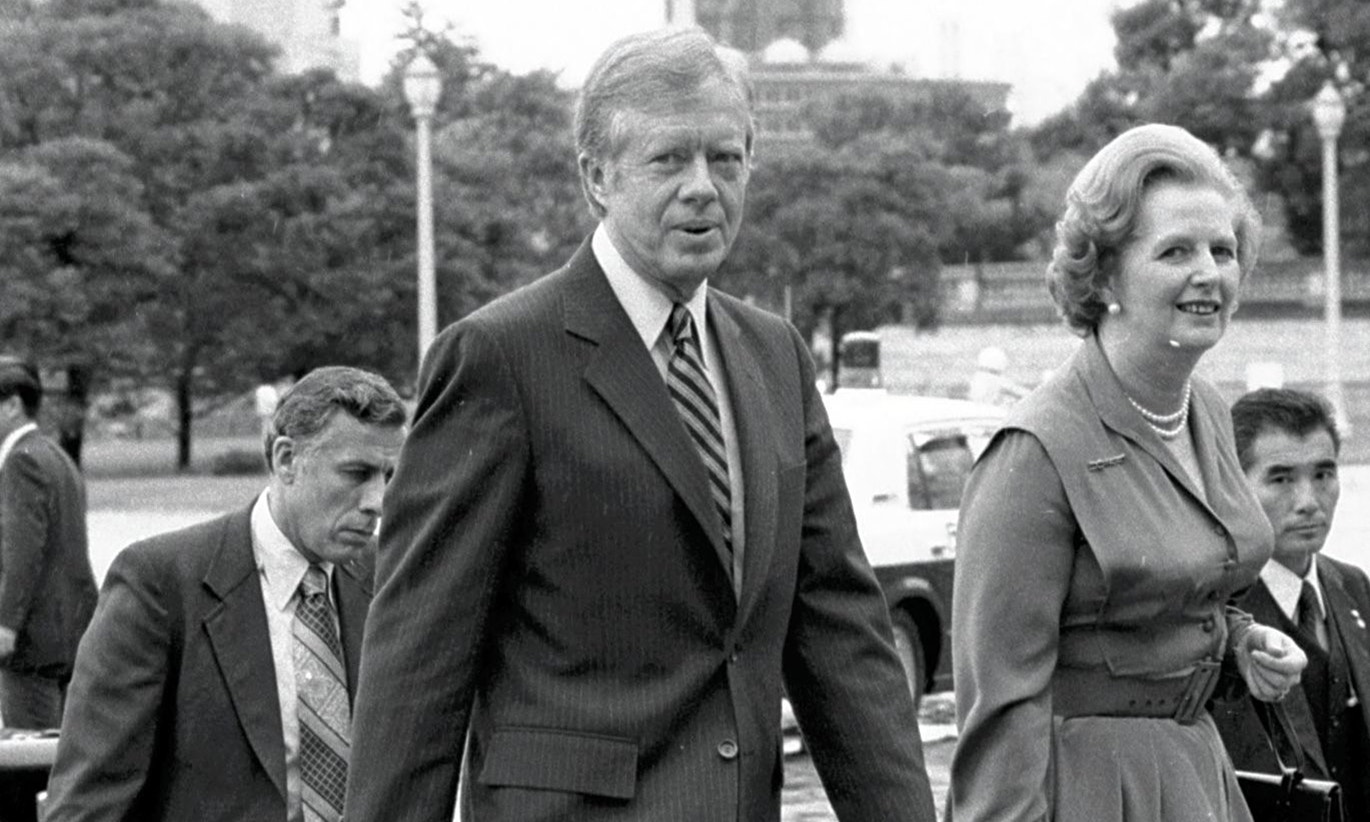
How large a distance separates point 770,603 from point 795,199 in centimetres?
5094

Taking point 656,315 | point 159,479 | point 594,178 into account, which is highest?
point 594,178

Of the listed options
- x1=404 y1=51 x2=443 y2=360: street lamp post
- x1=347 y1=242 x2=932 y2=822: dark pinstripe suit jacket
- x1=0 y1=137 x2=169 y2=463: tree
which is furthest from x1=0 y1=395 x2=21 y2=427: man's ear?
x1=0 y1=137 x2=169 y2=463: tree

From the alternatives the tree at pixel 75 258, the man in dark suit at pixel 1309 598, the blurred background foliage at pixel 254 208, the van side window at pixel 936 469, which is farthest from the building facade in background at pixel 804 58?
the man in dark suit at pixel 1309 598

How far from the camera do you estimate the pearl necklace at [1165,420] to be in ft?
13.5

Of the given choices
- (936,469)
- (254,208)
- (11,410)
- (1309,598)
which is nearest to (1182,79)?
(254,208)

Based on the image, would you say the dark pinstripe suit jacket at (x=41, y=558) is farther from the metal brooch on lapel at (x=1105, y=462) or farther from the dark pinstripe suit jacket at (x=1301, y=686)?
the metal brooch on lapel at (x=1105, y=462)

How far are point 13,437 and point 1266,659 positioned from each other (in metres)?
6.22

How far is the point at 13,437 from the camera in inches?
372

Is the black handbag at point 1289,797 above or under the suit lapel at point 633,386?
under

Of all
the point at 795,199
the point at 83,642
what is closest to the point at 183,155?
the point at 795,199

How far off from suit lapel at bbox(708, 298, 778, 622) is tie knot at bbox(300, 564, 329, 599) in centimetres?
125

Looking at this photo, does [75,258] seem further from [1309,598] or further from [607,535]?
[607,535]

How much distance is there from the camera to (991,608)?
154 inches

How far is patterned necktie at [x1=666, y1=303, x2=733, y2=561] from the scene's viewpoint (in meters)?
3.41
